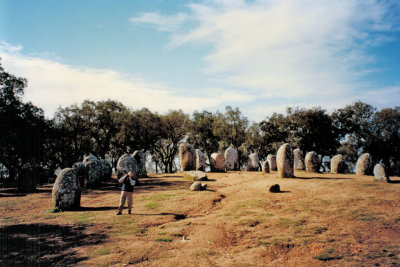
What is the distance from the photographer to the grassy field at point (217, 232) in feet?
18.2

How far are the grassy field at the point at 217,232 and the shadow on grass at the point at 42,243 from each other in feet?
0.08

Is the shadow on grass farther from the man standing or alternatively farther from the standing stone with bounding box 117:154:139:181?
the standing stone with bounding box 117:154:139:181

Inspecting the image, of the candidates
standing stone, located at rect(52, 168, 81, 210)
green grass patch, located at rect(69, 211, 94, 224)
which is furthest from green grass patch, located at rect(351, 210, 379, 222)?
standing stone, located at rect(52, 168, 81, 210)

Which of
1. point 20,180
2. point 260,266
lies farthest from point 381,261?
point 20,180

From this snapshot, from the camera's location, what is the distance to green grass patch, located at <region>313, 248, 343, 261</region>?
213 inches

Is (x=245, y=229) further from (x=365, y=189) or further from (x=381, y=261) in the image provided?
(x=365, y=189)

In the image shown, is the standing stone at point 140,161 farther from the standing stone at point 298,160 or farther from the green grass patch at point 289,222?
the green grass patch at point 289,222

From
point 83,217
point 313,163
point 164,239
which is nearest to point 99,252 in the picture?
point 164,239

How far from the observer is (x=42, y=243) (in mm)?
6547

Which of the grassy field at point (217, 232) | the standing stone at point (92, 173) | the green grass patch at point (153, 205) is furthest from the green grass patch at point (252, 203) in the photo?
the standing stone at point (92, 173)

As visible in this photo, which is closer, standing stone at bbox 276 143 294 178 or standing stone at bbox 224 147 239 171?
standing stone at bbox 276 143 294 178

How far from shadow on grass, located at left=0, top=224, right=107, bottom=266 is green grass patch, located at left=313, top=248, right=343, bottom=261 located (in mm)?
5632

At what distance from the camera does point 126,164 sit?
1911 cm

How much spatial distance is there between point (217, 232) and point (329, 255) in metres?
3.12
